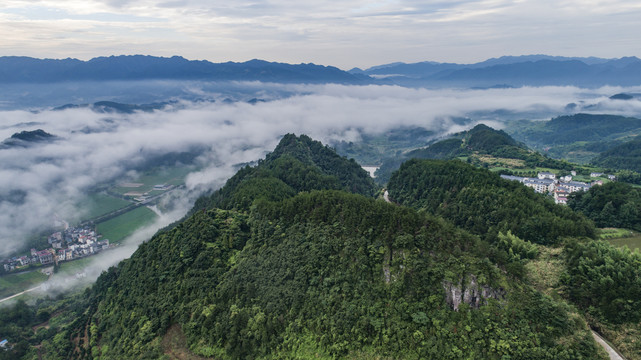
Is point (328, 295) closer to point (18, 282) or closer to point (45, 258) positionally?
point (18, 282)

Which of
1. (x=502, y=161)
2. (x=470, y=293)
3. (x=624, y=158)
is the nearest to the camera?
(x=470, y=293)

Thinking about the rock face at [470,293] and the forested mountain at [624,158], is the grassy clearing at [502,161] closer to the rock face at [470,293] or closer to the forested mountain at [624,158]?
the forested mountain at [624,158]

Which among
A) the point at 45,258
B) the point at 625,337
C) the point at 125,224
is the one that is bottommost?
the point at 125,224

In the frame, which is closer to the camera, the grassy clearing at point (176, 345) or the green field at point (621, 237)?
the grassy clearing at point (176, 345)

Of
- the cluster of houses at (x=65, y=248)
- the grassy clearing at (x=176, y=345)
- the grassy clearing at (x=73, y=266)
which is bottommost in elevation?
the grassy clearing at (x=73, y=266)

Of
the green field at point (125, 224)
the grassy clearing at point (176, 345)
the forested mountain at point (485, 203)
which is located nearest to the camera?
the grassy clearing at point (176, 345)

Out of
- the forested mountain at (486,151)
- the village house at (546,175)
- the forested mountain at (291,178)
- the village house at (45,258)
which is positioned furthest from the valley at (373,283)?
the forested mountain at (486,151)

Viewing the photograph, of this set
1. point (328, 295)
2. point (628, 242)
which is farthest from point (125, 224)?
point (628, 242)
